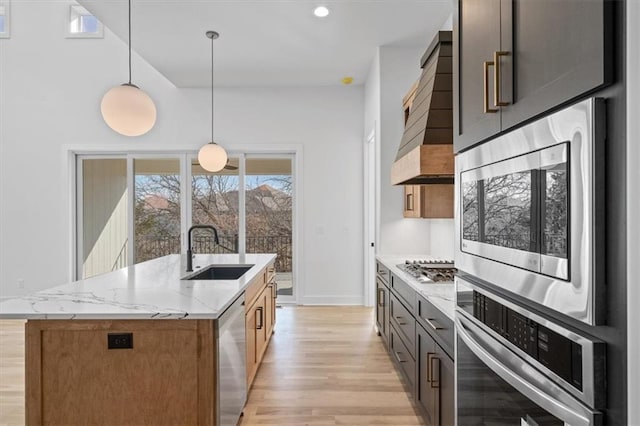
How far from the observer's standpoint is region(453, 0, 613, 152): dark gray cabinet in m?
0.71

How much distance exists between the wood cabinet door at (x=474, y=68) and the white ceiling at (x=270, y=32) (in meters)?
2.32

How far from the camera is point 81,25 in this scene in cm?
545

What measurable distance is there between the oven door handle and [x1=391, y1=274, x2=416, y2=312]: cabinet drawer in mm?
1200

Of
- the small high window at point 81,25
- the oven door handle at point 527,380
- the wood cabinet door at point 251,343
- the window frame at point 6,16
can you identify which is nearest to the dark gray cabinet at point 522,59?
the oven door handle at point 527,380

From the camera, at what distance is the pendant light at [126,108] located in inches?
103

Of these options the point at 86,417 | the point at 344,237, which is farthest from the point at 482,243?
the point at 344,237

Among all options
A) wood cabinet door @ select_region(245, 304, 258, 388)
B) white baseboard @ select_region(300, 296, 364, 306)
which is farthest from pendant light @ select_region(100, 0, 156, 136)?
white baseboard @ select_region(300, 296, 364, 306)

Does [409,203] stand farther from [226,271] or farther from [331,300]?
[331,300]

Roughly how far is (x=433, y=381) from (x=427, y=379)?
111 millimetres

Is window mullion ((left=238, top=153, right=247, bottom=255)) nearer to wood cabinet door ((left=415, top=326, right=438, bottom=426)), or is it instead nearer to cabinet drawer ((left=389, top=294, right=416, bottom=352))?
cabinet drawer ((left=389, top=294, right=416, bottom=352))

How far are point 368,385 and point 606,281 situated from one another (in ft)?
8.34

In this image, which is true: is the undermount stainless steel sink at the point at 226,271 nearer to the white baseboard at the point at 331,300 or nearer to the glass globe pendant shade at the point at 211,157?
the glass globe pendant shade at the point at 211,157

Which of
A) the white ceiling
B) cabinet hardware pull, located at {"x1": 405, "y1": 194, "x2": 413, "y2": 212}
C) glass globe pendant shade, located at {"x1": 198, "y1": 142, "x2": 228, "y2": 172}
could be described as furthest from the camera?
glass globe pendant shade, located at {"x1": 198, "y1": 142, "x2": 228, "y2": 172}

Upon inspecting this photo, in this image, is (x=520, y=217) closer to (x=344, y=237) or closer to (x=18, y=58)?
(x=344, y=237)
